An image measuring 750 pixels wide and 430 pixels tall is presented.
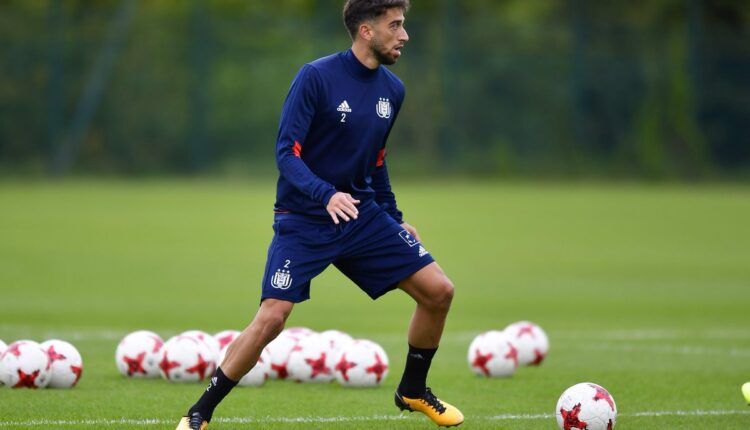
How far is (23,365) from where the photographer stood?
899 cm

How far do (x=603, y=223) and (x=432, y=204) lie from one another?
4555mm

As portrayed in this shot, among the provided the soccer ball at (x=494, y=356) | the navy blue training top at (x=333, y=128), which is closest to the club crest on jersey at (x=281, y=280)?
the navy blue training top at (x=333, y=128)

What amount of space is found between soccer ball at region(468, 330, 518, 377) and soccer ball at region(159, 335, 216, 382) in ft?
7.17

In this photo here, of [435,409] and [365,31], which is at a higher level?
[365,31]

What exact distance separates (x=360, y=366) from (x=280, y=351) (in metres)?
0.69

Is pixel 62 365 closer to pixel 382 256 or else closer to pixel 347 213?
pixel 382 256

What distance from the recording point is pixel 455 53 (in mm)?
35750

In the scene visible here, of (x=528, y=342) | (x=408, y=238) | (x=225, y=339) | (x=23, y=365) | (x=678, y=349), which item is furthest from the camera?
(x=678, y=349)

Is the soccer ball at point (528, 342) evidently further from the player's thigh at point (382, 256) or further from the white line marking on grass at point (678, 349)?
the player's thigh at point (382, 256)

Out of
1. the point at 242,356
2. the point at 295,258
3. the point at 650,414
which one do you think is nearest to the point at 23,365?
the point at 242,356

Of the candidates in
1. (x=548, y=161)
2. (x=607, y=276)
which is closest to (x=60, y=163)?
(x=548, y=161)

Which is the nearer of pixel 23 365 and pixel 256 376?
pixel 23 365

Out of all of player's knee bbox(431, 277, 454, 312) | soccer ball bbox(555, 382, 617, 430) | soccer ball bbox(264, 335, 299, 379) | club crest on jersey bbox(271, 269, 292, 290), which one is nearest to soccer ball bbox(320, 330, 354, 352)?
soccer ball bbox(264, 335, 299, 379)

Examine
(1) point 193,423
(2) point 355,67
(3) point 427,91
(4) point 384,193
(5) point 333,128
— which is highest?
(3) point 427,91
